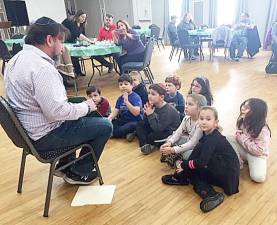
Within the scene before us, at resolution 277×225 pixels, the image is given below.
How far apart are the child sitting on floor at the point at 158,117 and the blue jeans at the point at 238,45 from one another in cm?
485

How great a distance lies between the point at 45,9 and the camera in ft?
30.4

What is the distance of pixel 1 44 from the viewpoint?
5.82 m

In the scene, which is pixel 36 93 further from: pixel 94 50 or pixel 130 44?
pixel 130 44

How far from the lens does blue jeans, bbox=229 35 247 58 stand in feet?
22.4

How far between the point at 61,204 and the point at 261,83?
393 cm

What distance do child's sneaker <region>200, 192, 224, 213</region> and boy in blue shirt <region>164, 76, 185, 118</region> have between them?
3.80 ft

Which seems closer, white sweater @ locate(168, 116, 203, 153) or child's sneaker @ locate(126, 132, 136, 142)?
white sweater @ locate(168, 116, 203, 153)

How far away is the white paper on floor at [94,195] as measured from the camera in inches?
78.6

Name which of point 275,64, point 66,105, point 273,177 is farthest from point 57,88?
point 275,64

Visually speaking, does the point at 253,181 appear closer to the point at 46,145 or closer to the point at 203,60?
the point at 46,145

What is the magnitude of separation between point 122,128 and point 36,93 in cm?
146

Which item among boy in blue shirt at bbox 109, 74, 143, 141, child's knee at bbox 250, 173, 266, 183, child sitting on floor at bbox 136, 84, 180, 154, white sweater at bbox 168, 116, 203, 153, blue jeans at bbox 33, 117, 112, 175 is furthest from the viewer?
boy in blue shirt at bbox 109, 74, 143, 141

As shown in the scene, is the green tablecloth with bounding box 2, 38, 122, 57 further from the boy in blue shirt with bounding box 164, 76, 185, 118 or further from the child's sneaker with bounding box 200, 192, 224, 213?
the child's sneaker with bounding box 200, 192, 224, 213

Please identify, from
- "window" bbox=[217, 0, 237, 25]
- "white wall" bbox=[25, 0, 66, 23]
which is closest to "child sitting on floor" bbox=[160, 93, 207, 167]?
"window" bbox=[217, 0, 237, 25]
